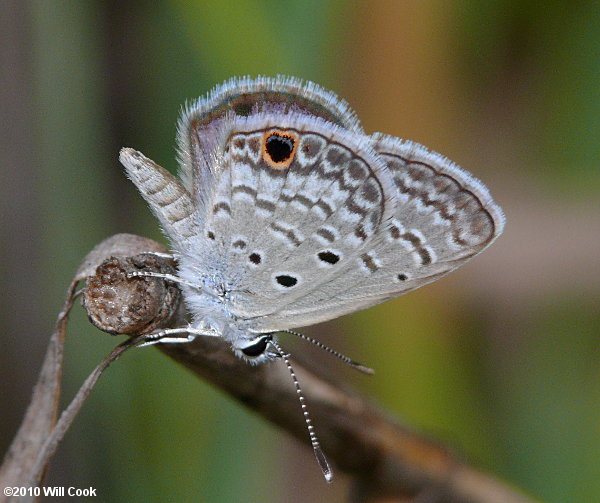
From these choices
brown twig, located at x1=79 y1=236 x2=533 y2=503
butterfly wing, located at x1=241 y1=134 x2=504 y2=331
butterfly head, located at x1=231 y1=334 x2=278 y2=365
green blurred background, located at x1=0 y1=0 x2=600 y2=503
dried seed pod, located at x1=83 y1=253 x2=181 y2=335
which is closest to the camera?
dried seed pod, located at x1=83 y1=253 x2=181 y2=335

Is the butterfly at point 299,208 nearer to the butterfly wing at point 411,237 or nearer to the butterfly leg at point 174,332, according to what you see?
the butterfly wing at point 411,237

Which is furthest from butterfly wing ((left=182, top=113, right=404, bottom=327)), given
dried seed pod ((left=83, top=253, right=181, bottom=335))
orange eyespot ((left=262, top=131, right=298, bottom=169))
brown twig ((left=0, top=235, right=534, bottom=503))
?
dried seed pod ((left=83, top=253, right=181, bottom=335))

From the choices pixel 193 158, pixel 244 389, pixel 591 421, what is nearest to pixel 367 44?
pixel 193 158

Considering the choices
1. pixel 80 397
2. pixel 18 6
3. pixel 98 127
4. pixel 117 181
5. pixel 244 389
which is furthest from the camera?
pixel 117 181

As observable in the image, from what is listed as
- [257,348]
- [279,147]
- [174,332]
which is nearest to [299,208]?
[279,147]

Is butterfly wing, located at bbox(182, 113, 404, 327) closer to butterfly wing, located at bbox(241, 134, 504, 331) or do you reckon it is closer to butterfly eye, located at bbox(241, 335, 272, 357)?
butterfly wing, located at bbox(241, 134, 504, 331)

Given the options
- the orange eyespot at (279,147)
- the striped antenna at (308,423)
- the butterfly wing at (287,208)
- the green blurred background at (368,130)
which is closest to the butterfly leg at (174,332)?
the striped antenna at (308,423)

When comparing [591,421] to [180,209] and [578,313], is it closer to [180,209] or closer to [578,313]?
[578,313]
